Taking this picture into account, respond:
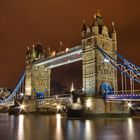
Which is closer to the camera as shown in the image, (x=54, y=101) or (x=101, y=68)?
(x=101, y=68)

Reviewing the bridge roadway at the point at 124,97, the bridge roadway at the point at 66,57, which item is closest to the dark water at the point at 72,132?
the bridge roadway at the point at 124,97

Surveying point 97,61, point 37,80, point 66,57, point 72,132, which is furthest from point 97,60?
point 72,132

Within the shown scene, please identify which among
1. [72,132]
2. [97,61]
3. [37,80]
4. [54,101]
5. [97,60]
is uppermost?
[97,60]

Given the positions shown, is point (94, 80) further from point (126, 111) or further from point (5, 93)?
point (5, 93)

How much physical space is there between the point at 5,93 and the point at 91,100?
201ft

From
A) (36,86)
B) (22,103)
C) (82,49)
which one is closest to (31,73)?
A: (36,86)

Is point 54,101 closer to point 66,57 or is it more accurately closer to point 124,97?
point 66,57

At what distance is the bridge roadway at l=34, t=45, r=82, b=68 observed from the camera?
4591cm

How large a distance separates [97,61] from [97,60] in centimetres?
15

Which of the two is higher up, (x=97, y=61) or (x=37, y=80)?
(x=97, y=61)

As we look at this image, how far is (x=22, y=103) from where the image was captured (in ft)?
189

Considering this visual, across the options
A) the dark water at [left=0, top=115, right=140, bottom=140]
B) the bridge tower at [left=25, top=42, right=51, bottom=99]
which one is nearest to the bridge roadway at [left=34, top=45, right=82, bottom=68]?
the bridge tower at [left=25, top=42, right=51, bottom=99]

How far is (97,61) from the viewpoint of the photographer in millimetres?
40750

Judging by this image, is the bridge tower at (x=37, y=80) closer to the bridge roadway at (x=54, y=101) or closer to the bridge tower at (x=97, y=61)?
the bridge roadway at (x=54, y=101)
